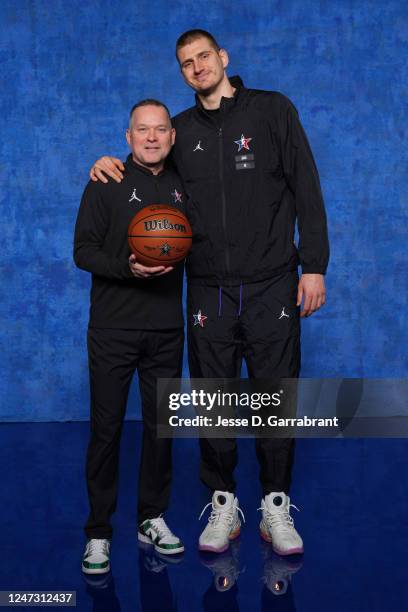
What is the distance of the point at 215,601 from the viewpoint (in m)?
2.06

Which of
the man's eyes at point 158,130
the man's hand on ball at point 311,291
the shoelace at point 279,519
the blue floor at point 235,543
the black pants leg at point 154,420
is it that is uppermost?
the man's eyes at point 158,130

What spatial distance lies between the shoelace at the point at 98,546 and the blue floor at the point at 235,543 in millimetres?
57

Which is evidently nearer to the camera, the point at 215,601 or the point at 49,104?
the point at 215,601

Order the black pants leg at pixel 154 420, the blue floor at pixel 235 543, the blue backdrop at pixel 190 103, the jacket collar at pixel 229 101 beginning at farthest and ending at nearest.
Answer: the blue backdrop at pixel 190 103 < the jacket collar at pixel 229 101 < the black pants leg at pixel 154 420 < the blue floor at pixel 235 543

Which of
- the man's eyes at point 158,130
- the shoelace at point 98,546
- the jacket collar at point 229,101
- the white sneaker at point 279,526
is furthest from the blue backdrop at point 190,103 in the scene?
the shoelace at point 98,546

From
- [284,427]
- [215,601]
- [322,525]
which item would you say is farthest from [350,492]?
[215,601]

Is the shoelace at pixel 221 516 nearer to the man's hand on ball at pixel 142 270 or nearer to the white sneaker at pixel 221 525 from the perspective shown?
the white sneaker at pixel 221 525

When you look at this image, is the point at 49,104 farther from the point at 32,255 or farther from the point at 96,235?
the point at 96,235

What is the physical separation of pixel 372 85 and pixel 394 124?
0.83 ft

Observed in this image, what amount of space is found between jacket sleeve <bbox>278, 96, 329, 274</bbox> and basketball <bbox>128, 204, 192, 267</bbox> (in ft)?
1.48

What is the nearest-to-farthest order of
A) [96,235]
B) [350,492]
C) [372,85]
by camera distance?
1. [96,235]
2. [350,492]
3. [372,85]

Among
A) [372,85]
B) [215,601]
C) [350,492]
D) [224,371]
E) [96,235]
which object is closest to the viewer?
[215,601]

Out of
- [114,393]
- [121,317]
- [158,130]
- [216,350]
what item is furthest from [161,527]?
[158,130]

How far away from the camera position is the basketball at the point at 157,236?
217 cm
